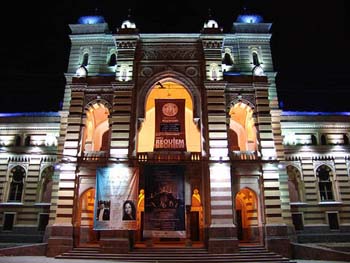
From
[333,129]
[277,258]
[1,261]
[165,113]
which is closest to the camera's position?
[1,261]

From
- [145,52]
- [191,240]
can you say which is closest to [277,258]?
[191,240]

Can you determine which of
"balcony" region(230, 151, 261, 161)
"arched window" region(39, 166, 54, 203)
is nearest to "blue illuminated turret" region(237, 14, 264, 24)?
"balcony" region(230, 151, 261, 161)

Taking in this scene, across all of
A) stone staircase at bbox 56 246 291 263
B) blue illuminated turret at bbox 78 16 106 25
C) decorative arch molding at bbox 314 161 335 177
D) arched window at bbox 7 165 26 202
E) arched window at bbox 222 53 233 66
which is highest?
blue illuminated turret at bbox 78 16 106 25

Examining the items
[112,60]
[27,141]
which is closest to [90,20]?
[112,60]

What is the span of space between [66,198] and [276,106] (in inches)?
858

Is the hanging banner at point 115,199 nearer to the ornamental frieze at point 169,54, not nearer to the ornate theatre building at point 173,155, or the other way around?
the ornate theatre building at point 173,155

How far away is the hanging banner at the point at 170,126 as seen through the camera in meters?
25.4

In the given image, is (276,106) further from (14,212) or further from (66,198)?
(14,212)

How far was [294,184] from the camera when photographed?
32031 millimetres

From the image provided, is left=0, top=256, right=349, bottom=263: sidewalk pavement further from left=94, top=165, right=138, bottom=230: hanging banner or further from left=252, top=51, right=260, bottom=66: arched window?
left=252, top=51, right=260, bottom=66: arched window

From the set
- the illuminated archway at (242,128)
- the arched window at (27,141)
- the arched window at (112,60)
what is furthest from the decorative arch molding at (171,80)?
the arched window at (27,141)

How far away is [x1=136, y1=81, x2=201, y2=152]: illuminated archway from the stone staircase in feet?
37.0

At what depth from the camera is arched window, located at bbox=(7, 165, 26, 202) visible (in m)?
31.1

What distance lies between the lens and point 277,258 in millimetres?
22312
